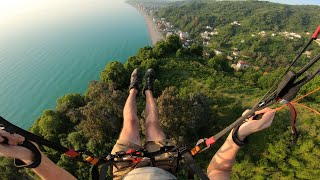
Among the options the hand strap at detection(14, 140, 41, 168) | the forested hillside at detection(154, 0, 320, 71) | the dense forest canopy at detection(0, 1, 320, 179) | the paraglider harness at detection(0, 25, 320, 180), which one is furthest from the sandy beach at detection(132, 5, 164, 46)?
the hand strap at detection(14, 140, 41, 168)

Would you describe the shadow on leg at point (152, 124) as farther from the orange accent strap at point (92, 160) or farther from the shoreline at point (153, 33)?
the shoreline at point (153, 33)

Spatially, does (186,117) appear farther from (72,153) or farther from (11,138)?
(11,138)

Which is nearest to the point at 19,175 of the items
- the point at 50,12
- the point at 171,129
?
the point at 171,129

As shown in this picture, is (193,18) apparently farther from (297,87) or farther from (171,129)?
(297,87)

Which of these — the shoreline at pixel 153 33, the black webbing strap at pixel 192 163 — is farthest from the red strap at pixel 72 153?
the shoreline at pixel 153 33

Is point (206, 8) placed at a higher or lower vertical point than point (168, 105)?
lower

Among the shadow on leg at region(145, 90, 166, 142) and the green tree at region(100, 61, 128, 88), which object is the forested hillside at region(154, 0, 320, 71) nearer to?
the green tree at region(100, 61, 128, 88)

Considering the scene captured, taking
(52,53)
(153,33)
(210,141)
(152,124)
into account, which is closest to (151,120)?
(152,124)
